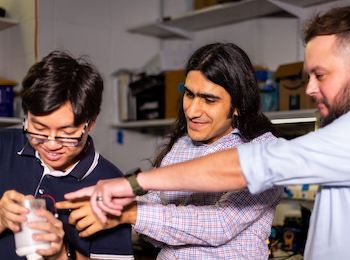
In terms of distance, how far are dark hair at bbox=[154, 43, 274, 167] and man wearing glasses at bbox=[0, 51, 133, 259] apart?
0.35 m

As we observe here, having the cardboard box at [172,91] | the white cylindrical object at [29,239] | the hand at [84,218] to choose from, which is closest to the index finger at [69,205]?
the hand at [84,218]

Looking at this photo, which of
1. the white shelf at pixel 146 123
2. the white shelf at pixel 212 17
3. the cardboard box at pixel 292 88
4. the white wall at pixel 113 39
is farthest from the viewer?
the white shelf at pixel 146 123

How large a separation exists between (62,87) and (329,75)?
2.28 feet

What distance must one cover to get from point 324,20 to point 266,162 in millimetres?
432

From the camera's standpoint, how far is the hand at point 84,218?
1.19m

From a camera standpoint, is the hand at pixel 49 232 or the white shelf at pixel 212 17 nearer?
the hand at pixel 49 232

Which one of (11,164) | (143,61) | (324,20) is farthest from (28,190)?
(143,61)

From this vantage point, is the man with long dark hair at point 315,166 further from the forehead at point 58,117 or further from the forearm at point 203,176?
the forehead at point 58,117

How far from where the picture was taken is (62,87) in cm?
130

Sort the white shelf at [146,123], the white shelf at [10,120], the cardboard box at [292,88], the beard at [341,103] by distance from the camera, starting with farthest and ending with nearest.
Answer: the white shelf at [146,123] < the white shelf at [10,120] < the cardboard box at [292,88] < the beard at [341,103]

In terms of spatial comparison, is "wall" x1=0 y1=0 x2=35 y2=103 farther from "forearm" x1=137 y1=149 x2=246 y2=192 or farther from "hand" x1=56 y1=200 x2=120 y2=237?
"forearm" x1=137 y1=149 x2=246 y2=192

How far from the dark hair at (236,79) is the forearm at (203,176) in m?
0.45

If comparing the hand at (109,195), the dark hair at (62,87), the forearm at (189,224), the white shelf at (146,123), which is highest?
the dark hair at (62,87)

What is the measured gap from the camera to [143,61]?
3.74 meters
